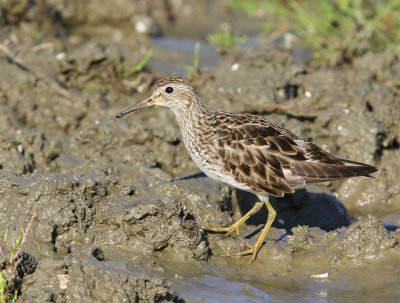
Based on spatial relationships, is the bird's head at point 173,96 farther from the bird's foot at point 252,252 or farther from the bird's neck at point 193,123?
the bird's foot at point 252,252

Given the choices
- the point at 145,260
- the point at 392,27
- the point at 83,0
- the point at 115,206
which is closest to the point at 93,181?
the point at 115,206

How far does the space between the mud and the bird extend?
350 millimetres

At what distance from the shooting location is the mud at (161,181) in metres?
6.52

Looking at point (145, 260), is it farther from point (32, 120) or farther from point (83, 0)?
point (83, 0)

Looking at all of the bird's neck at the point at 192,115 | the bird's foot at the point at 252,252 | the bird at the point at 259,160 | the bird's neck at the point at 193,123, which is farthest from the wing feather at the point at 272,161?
the bird's foot at the point at 252,252

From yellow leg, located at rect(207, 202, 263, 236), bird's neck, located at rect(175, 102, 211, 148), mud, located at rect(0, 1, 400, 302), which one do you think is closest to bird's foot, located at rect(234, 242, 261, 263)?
mud, located at rect(0, 1, 400, 302)

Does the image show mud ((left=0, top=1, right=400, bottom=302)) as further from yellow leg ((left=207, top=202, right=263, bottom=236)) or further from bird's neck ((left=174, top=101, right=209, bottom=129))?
bird's neck ((left=174, top=101, right=209, bottom=129))

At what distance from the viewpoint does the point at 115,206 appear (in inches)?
278

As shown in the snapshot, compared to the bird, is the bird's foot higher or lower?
lower

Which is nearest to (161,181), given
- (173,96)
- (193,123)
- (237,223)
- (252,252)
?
(193,123)

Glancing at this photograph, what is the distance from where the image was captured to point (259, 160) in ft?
24.7

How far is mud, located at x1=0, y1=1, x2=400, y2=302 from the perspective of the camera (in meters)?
6.52

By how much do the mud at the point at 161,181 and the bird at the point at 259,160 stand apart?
0.35 metres

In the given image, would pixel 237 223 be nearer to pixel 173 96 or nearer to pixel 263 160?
pixel 263 160
